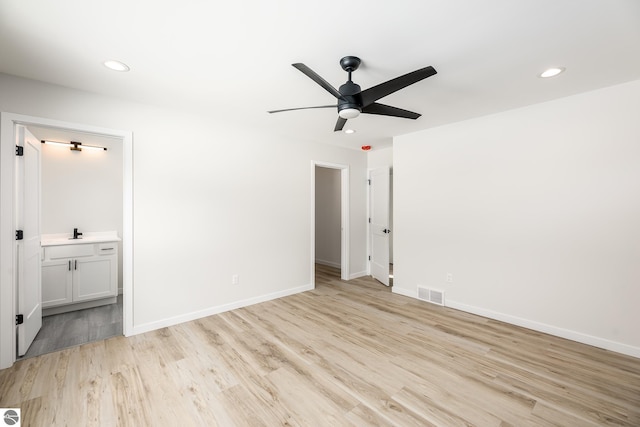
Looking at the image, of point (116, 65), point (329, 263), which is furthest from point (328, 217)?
point (116, 65)

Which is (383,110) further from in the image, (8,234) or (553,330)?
(8,234)

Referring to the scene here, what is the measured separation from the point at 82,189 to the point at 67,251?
103 cm

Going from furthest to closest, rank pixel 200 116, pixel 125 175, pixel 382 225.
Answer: pixel 382 225 < pixel 200 116 < pixel 125 175

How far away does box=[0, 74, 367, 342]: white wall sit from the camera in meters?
2.79

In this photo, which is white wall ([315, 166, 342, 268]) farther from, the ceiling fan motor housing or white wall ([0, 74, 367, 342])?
the ceiling fan motor housing

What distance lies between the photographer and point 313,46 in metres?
1.91

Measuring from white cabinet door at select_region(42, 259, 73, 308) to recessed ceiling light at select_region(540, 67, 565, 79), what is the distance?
5.64 meters

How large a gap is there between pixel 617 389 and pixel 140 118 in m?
4.85

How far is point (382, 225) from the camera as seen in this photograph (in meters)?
4.89

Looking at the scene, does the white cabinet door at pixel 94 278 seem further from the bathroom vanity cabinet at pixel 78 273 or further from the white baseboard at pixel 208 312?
the white baseboard at pixel 208 312

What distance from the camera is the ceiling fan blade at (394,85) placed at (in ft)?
5.85

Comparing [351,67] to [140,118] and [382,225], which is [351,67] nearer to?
[140,118]

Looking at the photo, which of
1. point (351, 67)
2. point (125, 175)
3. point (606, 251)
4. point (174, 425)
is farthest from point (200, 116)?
point (606, 251)

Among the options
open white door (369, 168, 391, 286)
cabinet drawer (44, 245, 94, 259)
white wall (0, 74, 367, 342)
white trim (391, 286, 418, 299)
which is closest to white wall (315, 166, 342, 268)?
open white door (369, 168, 391, 286)
